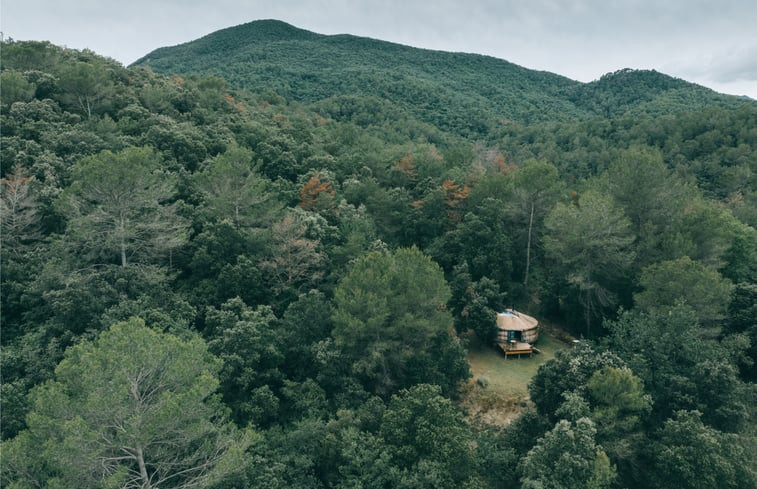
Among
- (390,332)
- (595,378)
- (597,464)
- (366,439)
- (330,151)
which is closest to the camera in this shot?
(597,464)

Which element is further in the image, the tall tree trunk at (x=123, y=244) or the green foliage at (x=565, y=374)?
the tall tree trunk at (x=123, y=244)

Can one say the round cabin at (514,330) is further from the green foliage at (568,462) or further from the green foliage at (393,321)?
the green foliage at (568,462)

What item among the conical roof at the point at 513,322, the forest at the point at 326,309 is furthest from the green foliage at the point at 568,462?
the conical roof at the point at 513,322

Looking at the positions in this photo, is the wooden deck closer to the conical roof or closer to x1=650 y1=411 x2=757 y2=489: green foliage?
the conical roof

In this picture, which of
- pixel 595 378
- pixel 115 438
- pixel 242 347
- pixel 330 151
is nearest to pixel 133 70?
pixel 330 151

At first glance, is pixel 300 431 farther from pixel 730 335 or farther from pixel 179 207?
pixel 730 335

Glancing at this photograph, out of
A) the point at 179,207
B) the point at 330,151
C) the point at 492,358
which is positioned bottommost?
the point at 492,358
